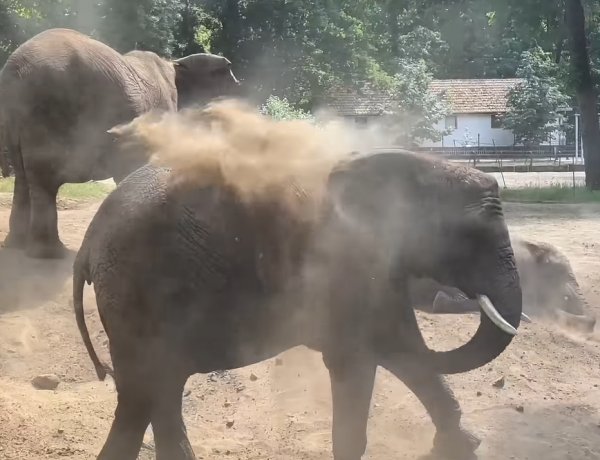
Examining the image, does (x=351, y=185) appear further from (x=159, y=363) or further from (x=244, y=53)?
(x=244, y=53)

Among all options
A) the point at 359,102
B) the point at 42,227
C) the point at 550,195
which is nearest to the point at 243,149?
the point at 42,227

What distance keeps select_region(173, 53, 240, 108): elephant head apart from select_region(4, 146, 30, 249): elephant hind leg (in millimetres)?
2142

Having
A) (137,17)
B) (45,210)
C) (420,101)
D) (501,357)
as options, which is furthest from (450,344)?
(420,101)

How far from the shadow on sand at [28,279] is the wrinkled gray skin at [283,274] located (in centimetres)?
343

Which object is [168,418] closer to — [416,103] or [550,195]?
[550,195]

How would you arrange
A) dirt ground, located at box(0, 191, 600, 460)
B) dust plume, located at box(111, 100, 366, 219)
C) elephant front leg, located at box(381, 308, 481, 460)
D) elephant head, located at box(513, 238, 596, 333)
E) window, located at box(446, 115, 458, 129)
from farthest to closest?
window, located at box(446, 115, 458, 129)
elephant head, located at box(513, 238, 596, 333)
dirt ground, located at box(0, 191, 600, 460)
elephant front leg, located at box(381, 308, 481, 460)
dust plume, located at box(111, 100, 366, 219)

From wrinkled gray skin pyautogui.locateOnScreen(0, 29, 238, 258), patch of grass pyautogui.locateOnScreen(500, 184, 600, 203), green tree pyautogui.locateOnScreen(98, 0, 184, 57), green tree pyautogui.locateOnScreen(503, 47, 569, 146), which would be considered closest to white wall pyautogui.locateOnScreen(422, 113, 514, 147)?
green tree pyautogui.locateOnScreen(503, 47, 569, 146)

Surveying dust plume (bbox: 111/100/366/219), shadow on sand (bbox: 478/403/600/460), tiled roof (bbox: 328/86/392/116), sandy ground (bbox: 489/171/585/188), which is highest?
tiled roof (bbox: 328/86/392/116)

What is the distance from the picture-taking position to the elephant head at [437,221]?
4.40 m

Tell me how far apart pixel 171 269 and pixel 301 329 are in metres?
0.76

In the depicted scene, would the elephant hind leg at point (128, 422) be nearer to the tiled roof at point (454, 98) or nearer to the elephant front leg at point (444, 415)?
the elephant front leg at point (444, 415)

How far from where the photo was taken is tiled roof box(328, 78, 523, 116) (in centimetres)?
3840

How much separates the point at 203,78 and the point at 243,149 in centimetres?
578

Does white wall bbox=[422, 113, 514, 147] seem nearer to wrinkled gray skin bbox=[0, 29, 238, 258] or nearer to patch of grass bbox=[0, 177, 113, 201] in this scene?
patch of grass bbox=[0, 177, 113, 201]
